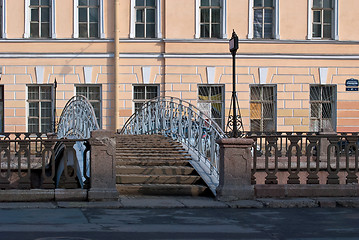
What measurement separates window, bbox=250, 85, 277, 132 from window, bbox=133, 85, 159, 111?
4.04 metres

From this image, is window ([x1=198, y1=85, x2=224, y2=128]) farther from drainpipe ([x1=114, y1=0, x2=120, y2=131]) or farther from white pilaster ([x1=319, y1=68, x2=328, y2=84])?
white pilaster ([x1=319, y1=68, x2=328, y2=84])

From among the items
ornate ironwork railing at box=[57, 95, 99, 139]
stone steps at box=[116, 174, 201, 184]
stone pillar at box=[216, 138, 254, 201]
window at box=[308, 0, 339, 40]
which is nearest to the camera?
stone pillar at box=[216, 138, 254, 201]

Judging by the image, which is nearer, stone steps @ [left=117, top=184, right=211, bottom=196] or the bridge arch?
stone steps @ [left=117, top=184, right=211, bottom=196]

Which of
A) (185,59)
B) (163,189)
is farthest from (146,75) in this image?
(163,189)

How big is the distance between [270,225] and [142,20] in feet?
59.2

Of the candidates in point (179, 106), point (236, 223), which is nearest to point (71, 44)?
point (179, 106)

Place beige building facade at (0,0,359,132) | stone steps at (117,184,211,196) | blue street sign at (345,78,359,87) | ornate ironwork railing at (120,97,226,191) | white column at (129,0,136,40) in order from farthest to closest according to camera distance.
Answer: blue street sign at (345,78,359,87)
white column at (129,0,136,40)
beige building facade at (0,0,359,132)
ornate ironwork railing at (120,97,226,191)
stone steps at (117,184,211,196)

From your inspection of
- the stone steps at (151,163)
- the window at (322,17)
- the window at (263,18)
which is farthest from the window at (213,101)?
the stone steps at (151,163)

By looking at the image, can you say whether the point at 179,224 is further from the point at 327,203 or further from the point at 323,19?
the point at 323,19

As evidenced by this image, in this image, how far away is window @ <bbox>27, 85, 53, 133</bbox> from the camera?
85.5 feet

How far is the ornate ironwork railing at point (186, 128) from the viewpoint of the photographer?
14453mm

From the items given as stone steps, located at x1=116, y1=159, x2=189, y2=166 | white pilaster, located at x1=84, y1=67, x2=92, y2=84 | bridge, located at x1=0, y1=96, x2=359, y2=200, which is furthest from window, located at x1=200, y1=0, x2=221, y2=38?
A: stone steps, located at x1=116, y1=159, x2=189, y2=166

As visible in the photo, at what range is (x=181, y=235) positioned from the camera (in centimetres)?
A: 840

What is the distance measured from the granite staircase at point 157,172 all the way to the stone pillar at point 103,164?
1.02 meters
